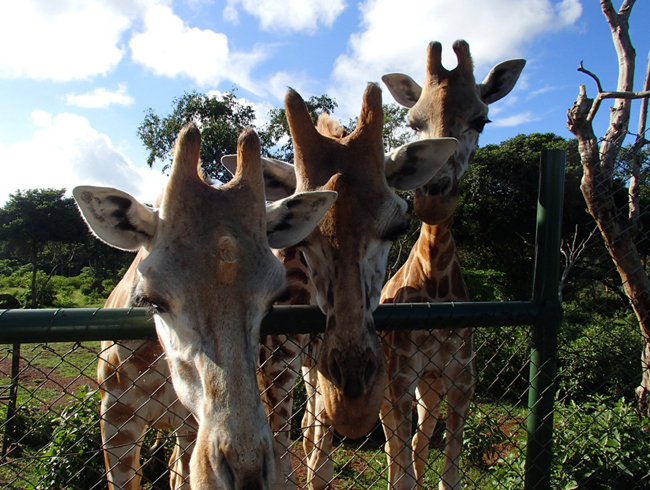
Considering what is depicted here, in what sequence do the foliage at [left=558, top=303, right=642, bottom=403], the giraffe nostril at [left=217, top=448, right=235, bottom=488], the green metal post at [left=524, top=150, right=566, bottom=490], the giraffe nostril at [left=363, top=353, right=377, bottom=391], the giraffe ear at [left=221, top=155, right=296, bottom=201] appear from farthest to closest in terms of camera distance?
the foliage at [left=558, top=303, right=642, bottom=403] → the giraffe ear at [left=221, top=155, right=296, bottom=201] → the green metal post at [left=524, top=150, right=566, bottom=490] → the giraffe nostril at [left=363, top=353, right=377, bottom=391] → the giraffe nostril at [left=217, top=448, right=235, bottom=488]

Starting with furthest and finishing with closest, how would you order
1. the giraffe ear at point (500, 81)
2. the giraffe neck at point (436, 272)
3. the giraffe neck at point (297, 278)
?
the giraffe ear at point (500, 81) < the giraffe neck at point (436, 272) < the giraffe neck at point (297, 278)

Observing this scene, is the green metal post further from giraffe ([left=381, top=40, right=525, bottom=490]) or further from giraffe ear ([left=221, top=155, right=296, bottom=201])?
giraffe ear ([left=221, top=155, right=296, bottom=201])

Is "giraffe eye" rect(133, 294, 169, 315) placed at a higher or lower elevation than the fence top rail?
higher

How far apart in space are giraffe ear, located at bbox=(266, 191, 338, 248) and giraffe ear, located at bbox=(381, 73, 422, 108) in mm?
3170

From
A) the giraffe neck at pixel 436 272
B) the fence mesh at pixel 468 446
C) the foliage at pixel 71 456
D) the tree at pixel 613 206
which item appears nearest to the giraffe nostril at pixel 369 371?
the fence mesh at pixel 468 446

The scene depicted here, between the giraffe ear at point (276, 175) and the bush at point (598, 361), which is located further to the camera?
the bush at point (598, 361)

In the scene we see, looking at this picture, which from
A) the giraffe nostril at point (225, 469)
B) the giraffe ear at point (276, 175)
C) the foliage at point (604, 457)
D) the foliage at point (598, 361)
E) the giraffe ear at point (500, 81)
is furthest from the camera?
the foliage at point (598, 361)

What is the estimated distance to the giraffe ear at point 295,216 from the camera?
2.29m

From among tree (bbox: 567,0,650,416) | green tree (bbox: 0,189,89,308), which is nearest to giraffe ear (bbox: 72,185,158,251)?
tree (bbox: 567,0,650,416)

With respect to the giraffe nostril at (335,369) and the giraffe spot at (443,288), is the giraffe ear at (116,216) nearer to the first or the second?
the giraffe nostril at (335,369)

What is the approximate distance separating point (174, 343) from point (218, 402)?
0.38m

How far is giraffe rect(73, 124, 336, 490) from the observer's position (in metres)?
1.58

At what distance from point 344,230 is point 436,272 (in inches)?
73.5

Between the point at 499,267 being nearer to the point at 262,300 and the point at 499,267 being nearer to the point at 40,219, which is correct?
the point at 262,300
